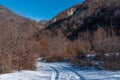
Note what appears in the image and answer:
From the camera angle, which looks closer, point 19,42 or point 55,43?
point 19,42

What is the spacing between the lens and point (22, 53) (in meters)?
22.4

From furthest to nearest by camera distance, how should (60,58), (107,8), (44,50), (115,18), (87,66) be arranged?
(107,8) < (115,18) < (44,50) < (60,58) < (87,66)

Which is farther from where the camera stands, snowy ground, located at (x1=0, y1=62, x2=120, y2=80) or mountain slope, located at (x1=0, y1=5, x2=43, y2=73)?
mountain slope, located at (x1=0, y1=5, x2=43, y2=73)

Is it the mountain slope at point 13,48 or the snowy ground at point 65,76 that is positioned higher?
the mountain slope at point 13,48

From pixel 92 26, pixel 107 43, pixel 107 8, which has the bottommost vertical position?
pixel 107 43

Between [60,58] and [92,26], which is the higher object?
[92,26]

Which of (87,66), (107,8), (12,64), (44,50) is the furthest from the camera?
(107,8)

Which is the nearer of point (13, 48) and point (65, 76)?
point (65, 76)

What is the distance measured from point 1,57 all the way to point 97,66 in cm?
790

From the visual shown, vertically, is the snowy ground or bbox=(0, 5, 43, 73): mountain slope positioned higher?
bbox=(0, 5, 43, 73): mountain slope

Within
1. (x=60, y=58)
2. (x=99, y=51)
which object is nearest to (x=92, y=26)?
(x=60, y=58)

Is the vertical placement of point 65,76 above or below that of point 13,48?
below

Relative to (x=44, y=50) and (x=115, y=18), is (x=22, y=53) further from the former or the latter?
(x=115, y=18)

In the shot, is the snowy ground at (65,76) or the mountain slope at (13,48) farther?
the mountain slope at (13,48)
